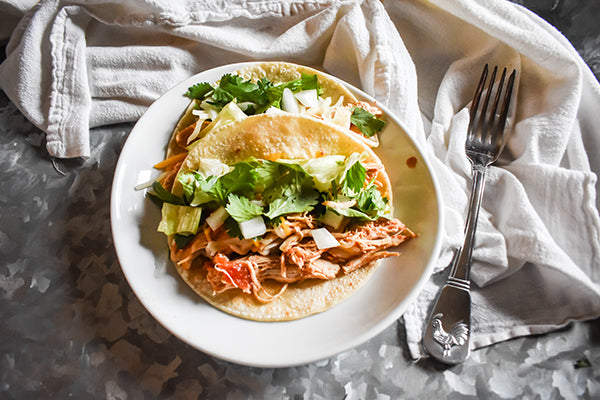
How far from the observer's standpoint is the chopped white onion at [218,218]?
73.2 inches

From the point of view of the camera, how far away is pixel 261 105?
2232 mm

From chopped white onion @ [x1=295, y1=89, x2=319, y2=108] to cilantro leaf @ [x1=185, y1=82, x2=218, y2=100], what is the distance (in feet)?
1.47

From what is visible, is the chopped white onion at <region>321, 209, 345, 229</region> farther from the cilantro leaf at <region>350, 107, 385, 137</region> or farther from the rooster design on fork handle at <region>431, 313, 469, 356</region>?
the rooster design on fork handle at <region>431, 313, 469, 356</region>

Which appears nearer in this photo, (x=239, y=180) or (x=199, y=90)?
(x=239, y=180)

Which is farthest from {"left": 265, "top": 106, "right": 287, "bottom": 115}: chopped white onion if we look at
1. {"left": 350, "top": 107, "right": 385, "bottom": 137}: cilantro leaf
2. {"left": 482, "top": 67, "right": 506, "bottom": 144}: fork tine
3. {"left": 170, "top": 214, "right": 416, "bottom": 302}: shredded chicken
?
{"left": 482, "top": 67, "right": 506, "bottom": 144}: fork tine

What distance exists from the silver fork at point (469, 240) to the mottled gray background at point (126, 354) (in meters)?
0.12

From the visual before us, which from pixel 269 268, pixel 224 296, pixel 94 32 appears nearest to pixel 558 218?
pixel 269 268

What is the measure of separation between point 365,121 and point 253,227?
802mm

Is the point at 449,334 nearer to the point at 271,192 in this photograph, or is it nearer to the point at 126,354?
the point at 271,192

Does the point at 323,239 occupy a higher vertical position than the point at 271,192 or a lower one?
lower

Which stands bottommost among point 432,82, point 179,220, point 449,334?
point 449,334

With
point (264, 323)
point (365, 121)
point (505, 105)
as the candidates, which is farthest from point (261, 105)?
point (505, 105)

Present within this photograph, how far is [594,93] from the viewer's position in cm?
244

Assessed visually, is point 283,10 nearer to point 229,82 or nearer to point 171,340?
point 229,82
